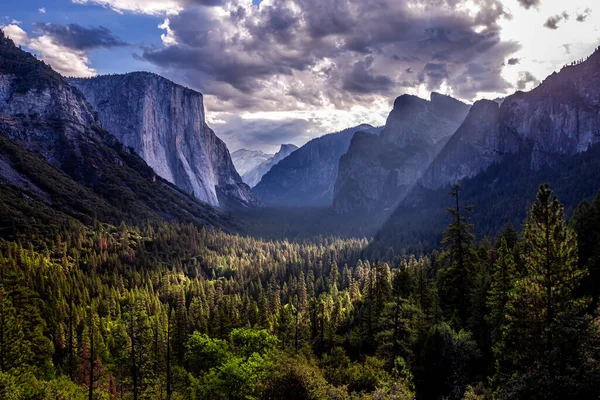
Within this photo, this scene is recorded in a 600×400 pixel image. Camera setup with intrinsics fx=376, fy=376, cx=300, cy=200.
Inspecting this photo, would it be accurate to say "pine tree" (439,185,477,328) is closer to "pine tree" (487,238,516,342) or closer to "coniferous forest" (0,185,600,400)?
"coniferous forest" (0,185,600,400)

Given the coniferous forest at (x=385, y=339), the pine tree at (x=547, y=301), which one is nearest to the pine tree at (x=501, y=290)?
the coniferous forest at (x=385, y=339)

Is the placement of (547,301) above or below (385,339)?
above

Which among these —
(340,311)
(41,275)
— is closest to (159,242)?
(41,275)

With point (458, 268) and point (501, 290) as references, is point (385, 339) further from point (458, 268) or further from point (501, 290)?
point (501, 290)

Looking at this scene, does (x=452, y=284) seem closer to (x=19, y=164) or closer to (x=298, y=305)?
(x=298, y=305)

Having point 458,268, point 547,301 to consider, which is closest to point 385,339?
point 458,268

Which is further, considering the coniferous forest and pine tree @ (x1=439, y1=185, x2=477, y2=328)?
pine tree @ (x1=439, y1=185, x2=477, y2=328)

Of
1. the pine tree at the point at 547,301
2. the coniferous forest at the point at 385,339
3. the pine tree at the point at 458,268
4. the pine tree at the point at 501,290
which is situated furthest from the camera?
the pine tree at the point at 458,268

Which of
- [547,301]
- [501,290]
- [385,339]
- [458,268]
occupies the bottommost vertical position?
[385,339]

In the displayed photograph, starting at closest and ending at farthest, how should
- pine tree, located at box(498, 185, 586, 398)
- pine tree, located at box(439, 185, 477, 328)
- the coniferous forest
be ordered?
1. pine tree, located at box(498, 185, 586, 398)
2. the coniferous forest
3. pine tree, located at box(439, 185, 477, 328)

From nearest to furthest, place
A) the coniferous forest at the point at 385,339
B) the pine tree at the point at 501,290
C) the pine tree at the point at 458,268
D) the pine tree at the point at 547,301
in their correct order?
the pine tree at the point at 547,301
the coniferous forest at the point at 385,339
the pine tree at the point at 501,290
the pine tree at the point at 458,268

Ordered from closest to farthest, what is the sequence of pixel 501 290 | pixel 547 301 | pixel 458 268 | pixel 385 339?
pixel 547 301 < pixel 501 290 < pixel 458 268 < pixel 385 339

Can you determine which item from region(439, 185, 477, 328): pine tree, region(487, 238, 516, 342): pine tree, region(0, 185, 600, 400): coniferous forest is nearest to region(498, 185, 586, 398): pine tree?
region(0, 185, 600, 400): coniferous forest

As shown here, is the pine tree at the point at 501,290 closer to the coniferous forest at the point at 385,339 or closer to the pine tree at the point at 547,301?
the coniferous forest at the point at 385,339
